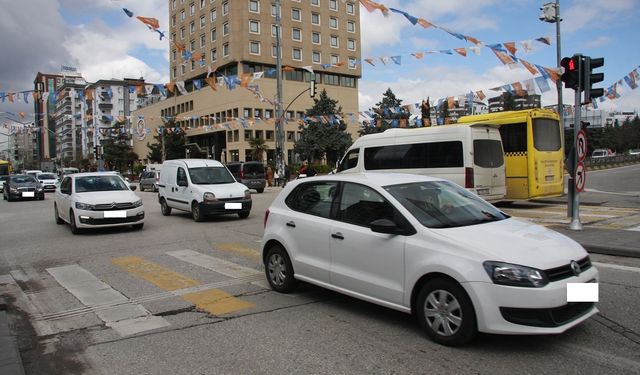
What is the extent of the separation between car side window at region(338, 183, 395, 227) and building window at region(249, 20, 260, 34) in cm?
5972

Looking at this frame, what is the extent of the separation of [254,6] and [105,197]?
53995 millimetres

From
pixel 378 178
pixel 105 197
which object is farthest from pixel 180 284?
pixel 105 197

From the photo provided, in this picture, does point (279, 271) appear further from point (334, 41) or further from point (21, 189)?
point (334, 41)

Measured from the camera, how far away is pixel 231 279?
7.12m

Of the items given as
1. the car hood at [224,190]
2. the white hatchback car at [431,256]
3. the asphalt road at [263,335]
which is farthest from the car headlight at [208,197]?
the white hatchback car at [431,256]

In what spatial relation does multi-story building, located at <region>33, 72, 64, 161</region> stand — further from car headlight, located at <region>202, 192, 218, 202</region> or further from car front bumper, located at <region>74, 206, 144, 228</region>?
car front bumper, located at <region>74, 206, 144, 228</region>

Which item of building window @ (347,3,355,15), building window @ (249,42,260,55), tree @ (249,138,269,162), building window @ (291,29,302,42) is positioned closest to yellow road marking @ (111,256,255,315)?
tree @ (249,138,269,162)

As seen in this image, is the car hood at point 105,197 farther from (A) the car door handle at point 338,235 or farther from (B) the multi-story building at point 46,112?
(B) the multi-story building at point 46,112

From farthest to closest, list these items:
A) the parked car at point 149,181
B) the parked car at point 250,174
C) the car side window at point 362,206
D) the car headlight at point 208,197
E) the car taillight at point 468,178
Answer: the parked car at point 149,181 < the parked car at point 250,174 < the car headlight at point 208,197 < the car taillight at point 468,178 < the car side window at point 362,206

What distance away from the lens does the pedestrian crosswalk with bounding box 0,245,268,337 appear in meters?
5.39

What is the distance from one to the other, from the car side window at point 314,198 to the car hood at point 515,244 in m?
1.51

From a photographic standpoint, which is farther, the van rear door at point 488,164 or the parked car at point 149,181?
the parked car at point 149,181

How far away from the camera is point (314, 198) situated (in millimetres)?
5969

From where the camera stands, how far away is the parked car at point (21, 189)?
2659 centimetres
